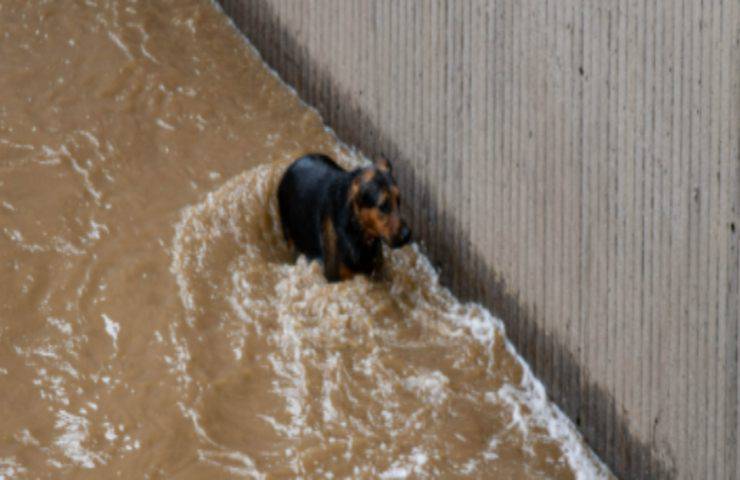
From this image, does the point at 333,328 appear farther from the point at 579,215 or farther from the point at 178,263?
the point at 579,215

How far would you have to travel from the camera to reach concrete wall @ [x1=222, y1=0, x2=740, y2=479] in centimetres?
564

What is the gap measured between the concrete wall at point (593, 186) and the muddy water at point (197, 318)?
377mm

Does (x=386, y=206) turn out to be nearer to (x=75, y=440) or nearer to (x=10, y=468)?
(x=75, y=440)

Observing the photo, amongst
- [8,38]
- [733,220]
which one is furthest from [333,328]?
[8,38]

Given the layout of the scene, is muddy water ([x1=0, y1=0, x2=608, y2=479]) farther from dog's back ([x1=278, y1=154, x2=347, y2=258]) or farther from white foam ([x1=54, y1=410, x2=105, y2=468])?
dog's back ([x1=278, y1=154, x2=347, y2=258])

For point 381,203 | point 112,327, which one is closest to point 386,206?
point 381,203

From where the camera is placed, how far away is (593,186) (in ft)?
21.4

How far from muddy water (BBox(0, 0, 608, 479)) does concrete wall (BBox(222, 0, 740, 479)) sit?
0.38 meters

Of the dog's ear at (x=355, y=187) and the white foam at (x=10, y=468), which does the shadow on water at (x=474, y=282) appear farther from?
the white foam at (x=10, y=468)

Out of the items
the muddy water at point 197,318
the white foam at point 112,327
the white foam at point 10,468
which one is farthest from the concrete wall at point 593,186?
the white foam at point 10,468

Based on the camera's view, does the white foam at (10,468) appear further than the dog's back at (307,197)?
No

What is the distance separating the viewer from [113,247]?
7961 millimetres

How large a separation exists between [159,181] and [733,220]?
4.33 metres

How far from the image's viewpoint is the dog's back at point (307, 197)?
8.01 m
